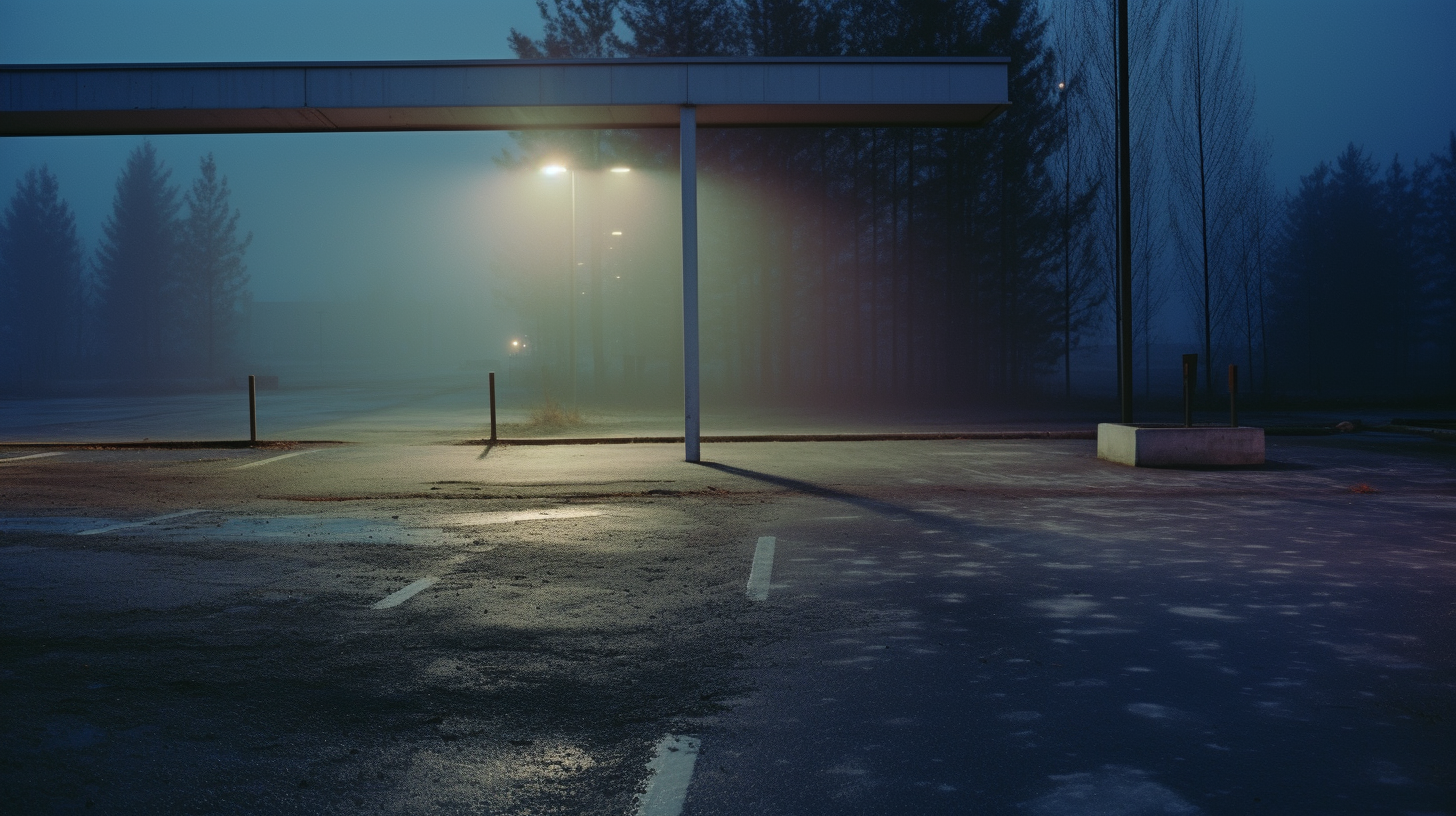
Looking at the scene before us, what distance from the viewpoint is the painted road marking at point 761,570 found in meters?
6.94

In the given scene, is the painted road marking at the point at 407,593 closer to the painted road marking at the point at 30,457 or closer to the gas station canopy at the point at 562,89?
the gas station canopy at the point at 562,89

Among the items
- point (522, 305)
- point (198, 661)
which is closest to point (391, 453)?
point (198, 661)

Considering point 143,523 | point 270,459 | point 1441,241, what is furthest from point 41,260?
point 1441,241

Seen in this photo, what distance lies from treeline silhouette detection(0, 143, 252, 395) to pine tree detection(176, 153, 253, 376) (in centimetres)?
7

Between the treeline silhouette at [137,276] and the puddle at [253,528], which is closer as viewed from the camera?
the puddle at [253,528]

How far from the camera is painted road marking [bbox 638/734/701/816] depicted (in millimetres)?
3553

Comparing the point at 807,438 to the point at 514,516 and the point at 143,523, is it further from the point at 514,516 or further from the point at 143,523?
the point at 143,523

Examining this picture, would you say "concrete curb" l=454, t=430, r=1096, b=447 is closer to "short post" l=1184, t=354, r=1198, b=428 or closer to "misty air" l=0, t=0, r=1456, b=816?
"misty air" l=0, t=0, r=1456, b=816

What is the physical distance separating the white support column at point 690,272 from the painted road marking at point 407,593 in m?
8.54

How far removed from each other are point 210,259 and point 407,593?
79.0m

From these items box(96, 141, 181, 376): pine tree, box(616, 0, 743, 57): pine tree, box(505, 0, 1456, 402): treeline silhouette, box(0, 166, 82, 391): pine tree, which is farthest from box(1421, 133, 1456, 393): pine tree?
box(0, 166, 82, 391): pine tree

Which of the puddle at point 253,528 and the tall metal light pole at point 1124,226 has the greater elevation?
the tall metal light pole at point 1124,226

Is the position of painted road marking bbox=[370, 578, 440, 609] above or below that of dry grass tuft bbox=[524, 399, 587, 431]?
below

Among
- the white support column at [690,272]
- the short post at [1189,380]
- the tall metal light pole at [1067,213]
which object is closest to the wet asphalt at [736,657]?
the short post at [1189,380]
